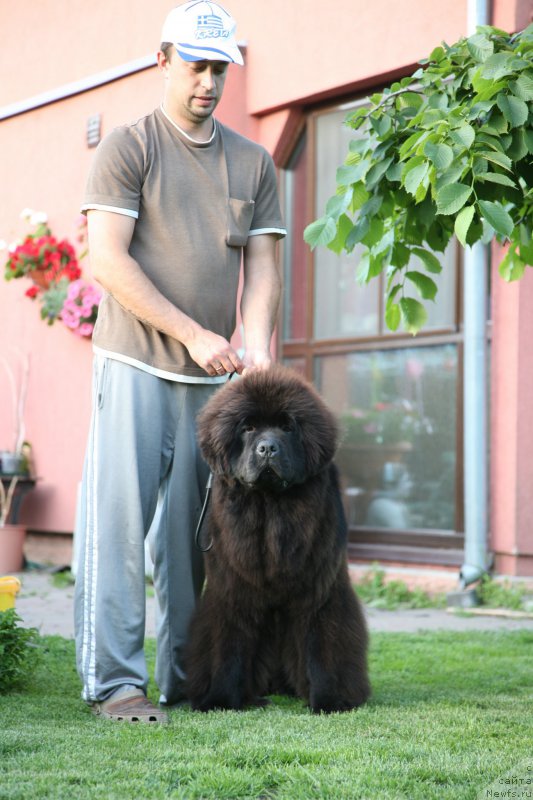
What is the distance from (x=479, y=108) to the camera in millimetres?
2936

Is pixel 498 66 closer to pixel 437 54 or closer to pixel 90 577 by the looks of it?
pixel 437 54

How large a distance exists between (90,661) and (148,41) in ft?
20.2

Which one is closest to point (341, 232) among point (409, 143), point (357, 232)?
point (357, 232)

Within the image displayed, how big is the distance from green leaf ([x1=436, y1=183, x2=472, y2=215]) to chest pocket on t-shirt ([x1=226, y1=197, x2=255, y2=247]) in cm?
112

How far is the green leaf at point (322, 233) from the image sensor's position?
3.20 meters

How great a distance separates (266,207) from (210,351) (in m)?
0.75

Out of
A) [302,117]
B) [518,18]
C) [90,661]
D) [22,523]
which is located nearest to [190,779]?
[90,661]

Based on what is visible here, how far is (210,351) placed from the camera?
351 centimetres

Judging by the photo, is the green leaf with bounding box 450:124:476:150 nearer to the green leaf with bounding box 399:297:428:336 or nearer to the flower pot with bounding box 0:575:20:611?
the green leaf with bounding box 399:297:428:336

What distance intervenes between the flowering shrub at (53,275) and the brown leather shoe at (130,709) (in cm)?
512

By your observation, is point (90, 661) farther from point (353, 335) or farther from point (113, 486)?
point (353, 335)

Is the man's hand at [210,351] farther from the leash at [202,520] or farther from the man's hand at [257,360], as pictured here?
the leash at [202,520]

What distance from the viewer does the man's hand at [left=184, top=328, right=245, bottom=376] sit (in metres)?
3.51

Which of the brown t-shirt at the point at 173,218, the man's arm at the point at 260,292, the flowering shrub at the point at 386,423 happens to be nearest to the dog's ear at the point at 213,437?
the brown t-shirt at the point at 173,218
